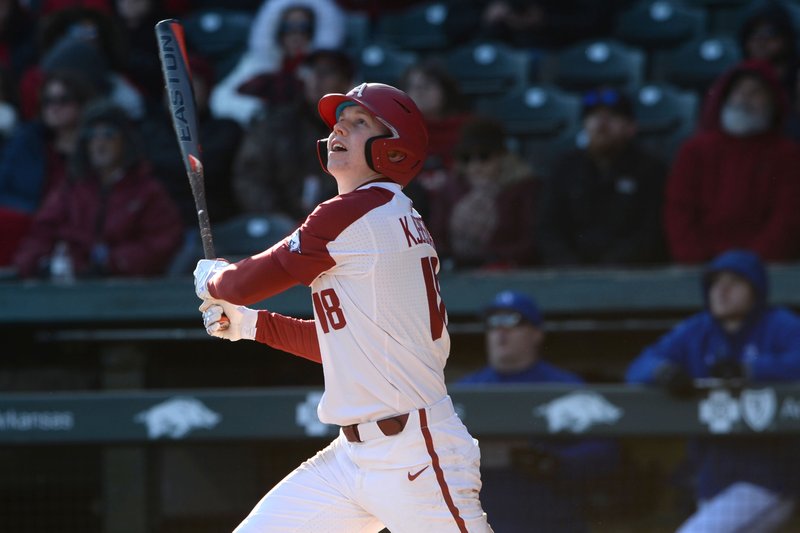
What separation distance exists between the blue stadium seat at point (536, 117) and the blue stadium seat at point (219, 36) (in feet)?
5.40

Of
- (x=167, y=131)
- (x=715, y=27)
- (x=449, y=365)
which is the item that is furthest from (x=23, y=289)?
(x=715, y=27)

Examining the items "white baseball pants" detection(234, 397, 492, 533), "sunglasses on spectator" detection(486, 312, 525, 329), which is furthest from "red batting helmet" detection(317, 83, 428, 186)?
"sunglasses on spectator" detection(486, 312, 525, 329)

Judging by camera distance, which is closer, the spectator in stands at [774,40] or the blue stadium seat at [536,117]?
the spectator in stands at [774,40]

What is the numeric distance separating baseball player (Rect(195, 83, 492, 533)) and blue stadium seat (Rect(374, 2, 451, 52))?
4413 millimetres

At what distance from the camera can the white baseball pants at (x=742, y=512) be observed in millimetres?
4750

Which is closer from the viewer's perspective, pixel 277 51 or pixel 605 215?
pixel 605 215

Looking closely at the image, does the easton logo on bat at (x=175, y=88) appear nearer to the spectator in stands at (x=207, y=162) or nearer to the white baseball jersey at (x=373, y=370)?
the white baseball jersey at (x=373, y=370)

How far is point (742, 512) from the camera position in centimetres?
475

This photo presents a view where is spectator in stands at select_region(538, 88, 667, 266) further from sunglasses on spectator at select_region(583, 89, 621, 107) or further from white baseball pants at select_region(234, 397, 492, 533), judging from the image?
white baseball pants at select_region(234, 397, 492, 533)

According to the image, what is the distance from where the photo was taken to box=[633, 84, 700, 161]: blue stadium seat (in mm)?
6457

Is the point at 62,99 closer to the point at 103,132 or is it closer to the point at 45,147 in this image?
the point at 45,147

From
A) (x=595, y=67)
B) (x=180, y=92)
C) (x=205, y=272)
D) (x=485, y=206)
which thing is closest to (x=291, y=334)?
(x=205, y=272)

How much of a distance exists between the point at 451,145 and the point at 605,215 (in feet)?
2.84

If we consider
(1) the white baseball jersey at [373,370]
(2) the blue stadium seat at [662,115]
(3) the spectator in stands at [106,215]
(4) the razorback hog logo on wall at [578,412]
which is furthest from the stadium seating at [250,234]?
(1) the white baseball jersey at [373,370]
